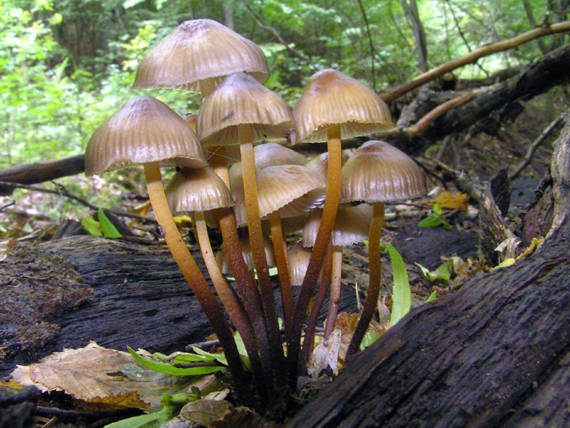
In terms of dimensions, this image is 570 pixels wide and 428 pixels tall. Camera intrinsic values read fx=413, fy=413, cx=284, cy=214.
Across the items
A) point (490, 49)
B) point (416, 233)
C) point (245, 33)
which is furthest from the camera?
point (245, 33)

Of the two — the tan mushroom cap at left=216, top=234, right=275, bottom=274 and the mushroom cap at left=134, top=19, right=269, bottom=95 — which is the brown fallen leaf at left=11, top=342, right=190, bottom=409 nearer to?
the tan mushroom cap at left=216, top=234, right=275, bottom=274

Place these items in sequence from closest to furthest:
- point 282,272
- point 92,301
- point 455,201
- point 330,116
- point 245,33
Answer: point 330,116
point 282,272
point 92,301
point 455,201
point 245,33

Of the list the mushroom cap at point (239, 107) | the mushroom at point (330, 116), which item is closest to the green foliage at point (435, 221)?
the mushroom at point (330, 116)

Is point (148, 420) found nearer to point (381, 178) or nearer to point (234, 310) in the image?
point (234, 310)

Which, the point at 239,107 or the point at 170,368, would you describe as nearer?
the point at 239,107

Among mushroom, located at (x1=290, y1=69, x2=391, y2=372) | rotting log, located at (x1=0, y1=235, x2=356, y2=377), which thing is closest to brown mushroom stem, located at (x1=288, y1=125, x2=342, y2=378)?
mushroom, located at (x1=290, y1=69, x2=391, y2=372)

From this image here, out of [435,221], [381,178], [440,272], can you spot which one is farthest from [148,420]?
[435,221]

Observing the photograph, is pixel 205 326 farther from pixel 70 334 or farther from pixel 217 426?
pixel 217 426

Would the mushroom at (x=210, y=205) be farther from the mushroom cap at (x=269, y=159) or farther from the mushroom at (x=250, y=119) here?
the mushroom cap at (x=269, y=159)
